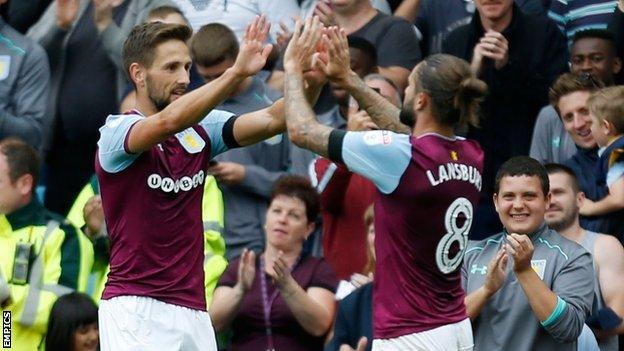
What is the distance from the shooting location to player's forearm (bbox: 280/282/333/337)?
9.66 metres

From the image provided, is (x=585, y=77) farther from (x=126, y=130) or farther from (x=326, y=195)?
(x=126, y=130)

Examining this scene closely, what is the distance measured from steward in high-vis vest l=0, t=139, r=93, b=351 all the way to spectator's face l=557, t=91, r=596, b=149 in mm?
3257

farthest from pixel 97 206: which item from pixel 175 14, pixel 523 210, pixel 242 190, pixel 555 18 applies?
pixel 555 18

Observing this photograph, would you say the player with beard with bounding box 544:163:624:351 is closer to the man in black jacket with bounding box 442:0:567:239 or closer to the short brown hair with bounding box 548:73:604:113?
the short brown hair with bounding box 548:73:604:113

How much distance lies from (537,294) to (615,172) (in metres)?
1.60

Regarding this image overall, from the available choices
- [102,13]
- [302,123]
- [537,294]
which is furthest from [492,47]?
[302,123]

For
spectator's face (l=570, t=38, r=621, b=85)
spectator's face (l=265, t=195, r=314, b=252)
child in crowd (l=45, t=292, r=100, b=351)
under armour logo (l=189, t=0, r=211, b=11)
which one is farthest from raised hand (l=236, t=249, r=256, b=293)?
under armour logo (l=189, t=0, r=211, b=11)

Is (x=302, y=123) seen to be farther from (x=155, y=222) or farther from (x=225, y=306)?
(x=225, y=306)

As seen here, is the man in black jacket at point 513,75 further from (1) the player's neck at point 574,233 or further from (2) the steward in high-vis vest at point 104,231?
(2) the steward in high-vis vest at point 104,231

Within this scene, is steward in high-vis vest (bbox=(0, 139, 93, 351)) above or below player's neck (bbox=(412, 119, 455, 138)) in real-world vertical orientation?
below

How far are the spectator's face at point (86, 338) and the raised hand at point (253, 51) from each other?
250 centimetres

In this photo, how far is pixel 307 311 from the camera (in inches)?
383

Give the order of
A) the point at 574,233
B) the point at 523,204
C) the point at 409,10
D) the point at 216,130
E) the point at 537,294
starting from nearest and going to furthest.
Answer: the point at 216,130 < the point at 537,294 < the point at 523,204 < the point at 574,233 < the point at 409,10

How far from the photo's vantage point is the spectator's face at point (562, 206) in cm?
994
